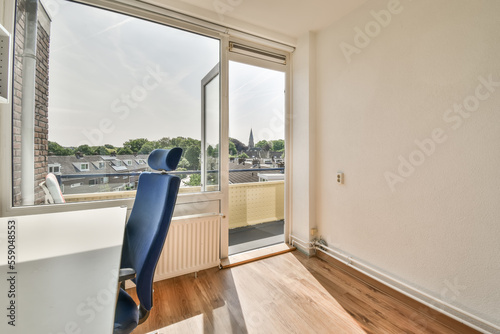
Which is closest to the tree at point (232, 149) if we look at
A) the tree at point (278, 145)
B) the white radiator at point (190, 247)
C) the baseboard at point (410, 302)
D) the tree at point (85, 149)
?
the tree at point (278, 145)

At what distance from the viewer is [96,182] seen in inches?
76.5

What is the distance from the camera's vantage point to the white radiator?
2102mm

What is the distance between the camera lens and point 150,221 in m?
1.09

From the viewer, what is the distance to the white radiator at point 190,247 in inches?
82.7

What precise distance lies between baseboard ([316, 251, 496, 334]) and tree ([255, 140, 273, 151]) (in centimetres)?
150

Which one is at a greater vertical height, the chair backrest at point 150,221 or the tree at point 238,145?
the tree at point 238,145

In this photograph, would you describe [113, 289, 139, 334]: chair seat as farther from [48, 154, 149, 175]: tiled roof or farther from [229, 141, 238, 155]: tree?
[229, 141, 238, 155]: tree

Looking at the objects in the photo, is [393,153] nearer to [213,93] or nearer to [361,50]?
[361,50]

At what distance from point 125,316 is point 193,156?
164 centimetres

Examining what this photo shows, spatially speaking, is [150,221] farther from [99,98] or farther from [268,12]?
[268,12]

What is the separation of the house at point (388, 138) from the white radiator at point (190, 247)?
16 centimetres

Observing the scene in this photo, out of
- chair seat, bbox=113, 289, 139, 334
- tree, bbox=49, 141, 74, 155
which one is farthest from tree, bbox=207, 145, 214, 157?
chair seat, bbox=113, 289, 139, 334

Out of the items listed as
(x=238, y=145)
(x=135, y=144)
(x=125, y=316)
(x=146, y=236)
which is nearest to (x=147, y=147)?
(x=135, y=144)

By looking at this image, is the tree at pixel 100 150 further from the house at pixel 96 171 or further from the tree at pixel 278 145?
the tree at pixel 278 145
